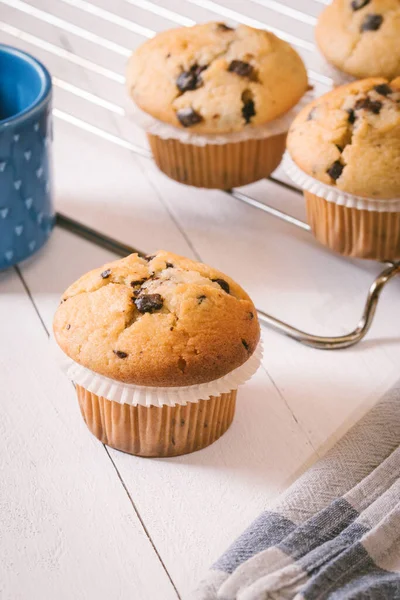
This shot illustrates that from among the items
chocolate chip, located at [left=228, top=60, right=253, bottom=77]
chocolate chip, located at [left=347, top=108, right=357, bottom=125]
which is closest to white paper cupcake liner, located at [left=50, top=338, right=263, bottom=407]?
chocolate chip, located at [left=347, top=108, right=357, bottom=125]

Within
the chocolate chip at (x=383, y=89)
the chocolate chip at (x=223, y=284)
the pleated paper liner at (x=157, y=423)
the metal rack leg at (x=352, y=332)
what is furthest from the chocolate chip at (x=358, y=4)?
the pleated paper liner at (x=157, y=423)

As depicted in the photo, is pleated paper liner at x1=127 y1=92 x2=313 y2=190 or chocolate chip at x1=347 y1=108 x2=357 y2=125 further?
pleated paper liner at x1=127 y1=92 x2=313 y2=190

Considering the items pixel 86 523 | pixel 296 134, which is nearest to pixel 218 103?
pixel 296 134

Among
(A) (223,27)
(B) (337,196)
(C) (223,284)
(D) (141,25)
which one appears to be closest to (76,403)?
(C) (223,284)

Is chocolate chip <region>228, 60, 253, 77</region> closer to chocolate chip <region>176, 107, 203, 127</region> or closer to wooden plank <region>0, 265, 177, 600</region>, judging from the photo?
chocolate chip <region>176, 107, 203, 127</region>

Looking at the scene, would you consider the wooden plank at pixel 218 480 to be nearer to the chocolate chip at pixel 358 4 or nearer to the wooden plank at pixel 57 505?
the wooden plank at pixel 57 505

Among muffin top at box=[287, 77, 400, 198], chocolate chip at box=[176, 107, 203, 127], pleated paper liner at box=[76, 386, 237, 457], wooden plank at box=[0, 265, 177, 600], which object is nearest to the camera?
wooden plank at box=[0, 265, 177, 600]
